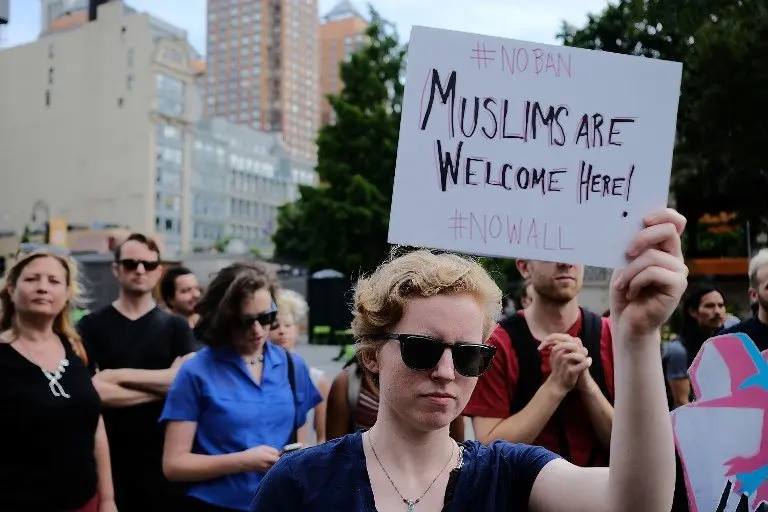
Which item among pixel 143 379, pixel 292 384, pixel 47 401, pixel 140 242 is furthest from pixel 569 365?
pixel 140 242

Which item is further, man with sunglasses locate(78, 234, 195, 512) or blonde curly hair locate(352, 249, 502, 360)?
man with sunglasses locate(78, 234, 195, 512)

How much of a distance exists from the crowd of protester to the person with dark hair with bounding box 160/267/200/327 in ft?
0.05

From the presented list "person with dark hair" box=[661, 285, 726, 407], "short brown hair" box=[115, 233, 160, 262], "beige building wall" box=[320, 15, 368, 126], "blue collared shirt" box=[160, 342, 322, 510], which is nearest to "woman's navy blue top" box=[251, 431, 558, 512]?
"blue collared shirt" box=[160, 342, 322, 510]

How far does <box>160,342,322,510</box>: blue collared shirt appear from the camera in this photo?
305 cm

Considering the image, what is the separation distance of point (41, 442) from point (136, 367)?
95 cm

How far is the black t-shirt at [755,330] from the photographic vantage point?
271 centimetres

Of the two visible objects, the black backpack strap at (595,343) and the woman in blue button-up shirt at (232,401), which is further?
the woman in blue button-up shirt at (232,401)

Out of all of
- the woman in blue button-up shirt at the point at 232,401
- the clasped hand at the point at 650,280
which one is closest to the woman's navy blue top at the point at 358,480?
the clasped hand at the point at 650,280

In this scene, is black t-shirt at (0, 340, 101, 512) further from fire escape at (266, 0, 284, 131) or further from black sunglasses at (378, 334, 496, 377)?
fire escape at (266, 0, 284, 131)

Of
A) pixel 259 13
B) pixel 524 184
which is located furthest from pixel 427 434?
pixel 259 13

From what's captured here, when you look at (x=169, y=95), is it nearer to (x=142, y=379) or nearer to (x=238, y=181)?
(x=238, y=181)

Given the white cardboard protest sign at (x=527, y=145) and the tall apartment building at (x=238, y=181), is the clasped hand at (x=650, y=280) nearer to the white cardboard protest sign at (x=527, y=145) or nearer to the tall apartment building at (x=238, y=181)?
the white cardboard protest sign at (x=527, y=145)

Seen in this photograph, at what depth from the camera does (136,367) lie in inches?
157

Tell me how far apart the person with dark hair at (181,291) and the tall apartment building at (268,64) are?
375 feet
